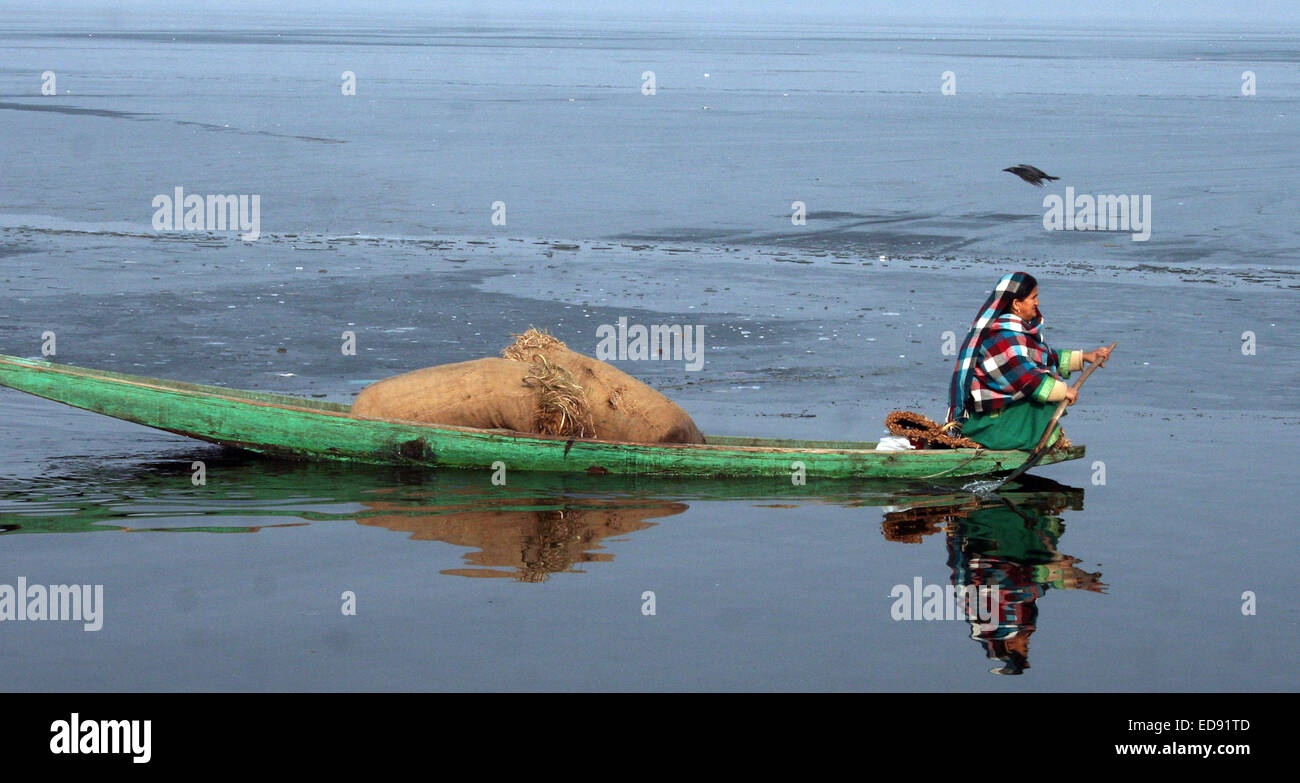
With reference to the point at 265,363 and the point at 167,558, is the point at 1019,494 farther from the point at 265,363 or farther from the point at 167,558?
the point at 265,363

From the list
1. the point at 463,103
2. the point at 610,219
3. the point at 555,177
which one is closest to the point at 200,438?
the point at 610,219

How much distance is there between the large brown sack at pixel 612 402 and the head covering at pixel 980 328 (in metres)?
1.68

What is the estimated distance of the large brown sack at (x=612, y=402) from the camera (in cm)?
1022

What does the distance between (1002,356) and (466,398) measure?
3.18 metres

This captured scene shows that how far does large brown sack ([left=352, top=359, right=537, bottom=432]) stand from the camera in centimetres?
1026

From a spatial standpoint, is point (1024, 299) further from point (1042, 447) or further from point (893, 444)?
point (893, 444)

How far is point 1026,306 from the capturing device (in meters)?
9.90

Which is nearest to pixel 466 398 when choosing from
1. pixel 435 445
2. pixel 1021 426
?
pixel 435 445

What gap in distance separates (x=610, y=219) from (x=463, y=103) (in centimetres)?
1935

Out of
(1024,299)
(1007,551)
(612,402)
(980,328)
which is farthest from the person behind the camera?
(612,402)

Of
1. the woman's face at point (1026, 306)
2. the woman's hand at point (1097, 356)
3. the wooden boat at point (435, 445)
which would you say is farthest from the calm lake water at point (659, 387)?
the woman's face at point (1026, 306)

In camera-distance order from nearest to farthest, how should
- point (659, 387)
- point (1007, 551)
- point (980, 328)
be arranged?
point (1007, 551) → point (980, 328) → point (659, 387)

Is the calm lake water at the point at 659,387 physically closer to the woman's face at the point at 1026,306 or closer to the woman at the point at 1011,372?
the woman at the point at 1011,372

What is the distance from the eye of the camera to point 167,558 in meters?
8.38
